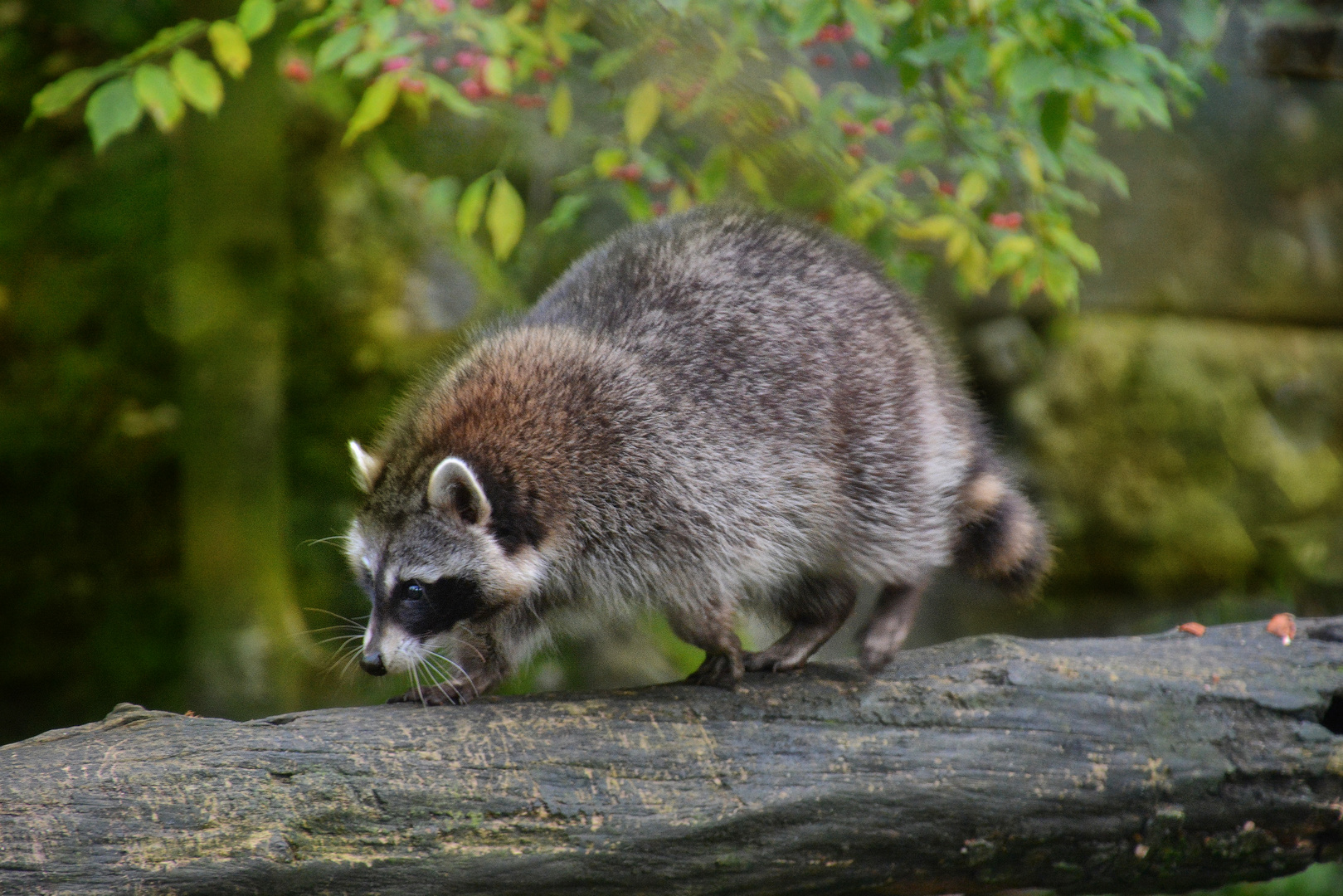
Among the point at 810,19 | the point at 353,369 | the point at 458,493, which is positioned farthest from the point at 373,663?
the point at 353,369

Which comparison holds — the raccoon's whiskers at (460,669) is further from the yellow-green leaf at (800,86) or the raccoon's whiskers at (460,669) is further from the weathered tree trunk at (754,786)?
the yellow-green leaf at (800,86)

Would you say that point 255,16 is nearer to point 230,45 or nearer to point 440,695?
point 230,45

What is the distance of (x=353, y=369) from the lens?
18.4 ft

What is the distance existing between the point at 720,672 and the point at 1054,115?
164 cm

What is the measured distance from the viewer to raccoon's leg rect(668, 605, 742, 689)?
9.21ft

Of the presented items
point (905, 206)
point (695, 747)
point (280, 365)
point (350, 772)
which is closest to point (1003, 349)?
Answer: point (905, 206)

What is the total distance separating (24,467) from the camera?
5.59 m

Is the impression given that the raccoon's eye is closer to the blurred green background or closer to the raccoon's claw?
the raccoon's claw

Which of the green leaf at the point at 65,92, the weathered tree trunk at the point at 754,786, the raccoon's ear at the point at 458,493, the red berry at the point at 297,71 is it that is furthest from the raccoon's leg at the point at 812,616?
the red berry at the point at 297,71

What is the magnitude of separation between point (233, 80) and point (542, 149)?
1.37 m

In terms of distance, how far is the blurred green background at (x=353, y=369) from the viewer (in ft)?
15.7

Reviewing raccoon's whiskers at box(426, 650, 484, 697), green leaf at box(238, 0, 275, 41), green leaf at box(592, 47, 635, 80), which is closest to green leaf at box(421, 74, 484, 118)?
green leaf at box(592, 47, 635, 80)

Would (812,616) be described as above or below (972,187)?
below

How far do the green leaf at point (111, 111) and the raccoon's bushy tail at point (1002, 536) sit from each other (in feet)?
7.86
